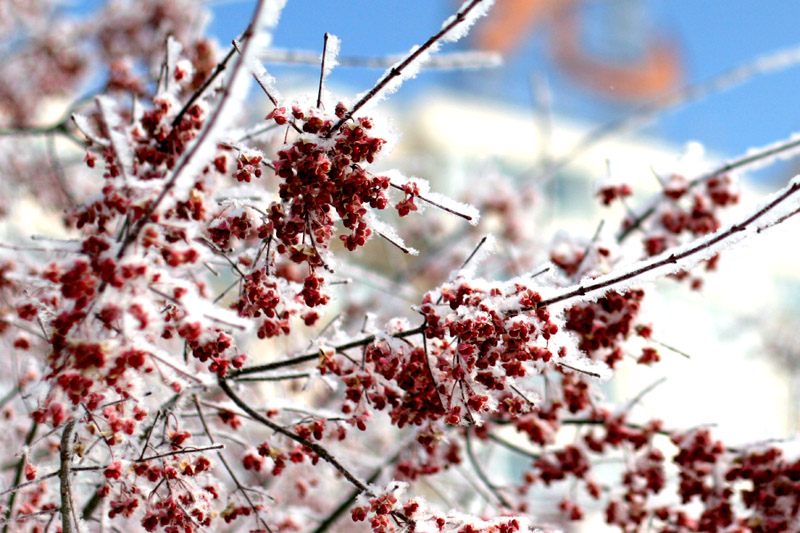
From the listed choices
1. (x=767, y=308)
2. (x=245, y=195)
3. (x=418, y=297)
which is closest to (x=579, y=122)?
(x=767, y=308)

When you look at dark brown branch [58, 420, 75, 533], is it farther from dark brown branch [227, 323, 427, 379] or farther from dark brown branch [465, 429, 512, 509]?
dark brown branch [465, 429, 512, 509]

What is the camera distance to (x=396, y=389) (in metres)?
1.81

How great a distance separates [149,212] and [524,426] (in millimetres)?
1588

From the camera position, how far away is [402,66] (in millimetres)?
1501

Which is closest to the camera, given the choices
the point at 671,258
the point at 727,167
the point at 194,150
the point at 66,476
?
the point at 194,150

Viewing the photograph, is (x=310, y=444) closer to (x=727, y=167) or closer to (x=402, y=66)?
(x=402, y=66)

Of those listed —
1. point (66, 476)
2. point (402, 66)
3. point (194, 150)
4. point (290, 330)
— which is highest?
point (402, 66)

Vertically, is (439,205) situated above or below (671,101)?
below

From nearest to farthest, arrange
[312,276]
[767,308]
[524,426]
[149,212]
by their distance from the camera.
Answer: [149,212] → [312,276] → [524,426] → [767,308]

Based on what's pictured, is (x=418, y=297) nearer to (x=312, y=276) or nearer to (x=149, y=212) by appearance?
(x=312, y=276)

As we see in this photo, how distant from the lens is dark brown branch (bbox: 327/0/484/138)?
1411 millimetres

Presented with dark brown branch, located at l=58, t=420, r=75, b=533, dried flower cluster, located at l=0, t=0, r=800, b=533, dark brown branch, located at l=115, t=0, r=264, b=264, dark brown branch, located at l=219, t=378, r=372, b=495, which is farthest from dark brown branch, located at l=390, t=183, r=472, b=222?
dark brown branch, located at l=58, t=420, r=75, b=533

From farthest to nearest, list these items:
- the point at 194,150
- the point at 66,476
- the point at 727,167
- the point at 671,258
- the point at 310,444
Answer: the point at 727,167 < the point at 310,444 < the point at 66,476 < the point at 671,258 < the point at 194,150

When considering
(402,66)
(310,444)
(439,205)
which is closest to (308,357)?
(310,444)
